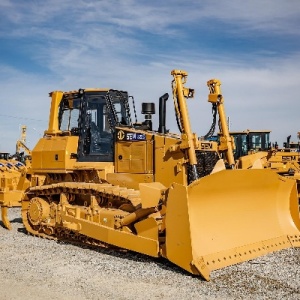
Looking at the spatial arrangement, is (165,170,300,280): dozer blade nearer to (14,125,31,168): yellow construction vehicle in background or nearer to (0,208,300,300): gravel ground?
(0,208,300,300): gravel ground

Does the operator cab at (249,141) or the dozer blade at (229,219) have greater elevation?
the operator cab at (249,141)

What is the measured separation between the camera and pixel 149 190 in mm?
7145

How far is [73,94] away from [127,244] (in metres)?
3.84

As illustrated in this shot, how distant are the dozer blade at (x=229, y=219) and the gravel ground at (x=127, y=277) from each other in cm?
23

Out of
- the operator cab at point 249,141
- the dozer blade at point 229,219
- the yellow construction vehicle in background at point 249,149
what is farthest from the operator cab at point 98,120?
the operator cab at point 249,141

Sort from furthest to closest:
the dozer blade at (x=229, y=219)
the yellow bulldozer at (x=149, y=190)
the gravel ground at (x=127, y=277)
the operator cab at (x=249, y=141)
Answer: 1. the operator cab at (x=249, y=141)
2. the yellow bulldozer at (x=149, y=190)
3. the dozer blade at (x=229, y=219)
4. the gravel ground at (x=127, y=277)

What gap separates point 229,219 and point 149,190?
1.65 meters

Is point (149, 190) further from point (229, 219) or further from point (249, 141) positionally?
point (249, 141)

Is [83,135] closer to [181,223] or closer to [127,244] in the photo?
[127,244]

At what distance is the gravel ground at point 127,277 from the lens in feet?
19.0

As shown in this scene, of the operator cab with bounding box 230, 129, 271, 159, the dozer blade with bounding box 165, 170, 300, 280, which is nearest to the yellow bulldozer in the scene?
the dozer blade with bounding box 165, 170, 300, 280

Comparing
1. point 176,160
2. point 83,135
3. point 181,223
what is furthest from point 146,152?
point 181,223

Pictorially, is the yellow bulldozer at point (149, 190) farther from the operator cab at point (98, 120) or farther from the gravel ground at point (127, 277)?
the gravel ground at point (127, 277)

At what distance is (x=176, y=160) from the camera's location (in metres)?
8.27
